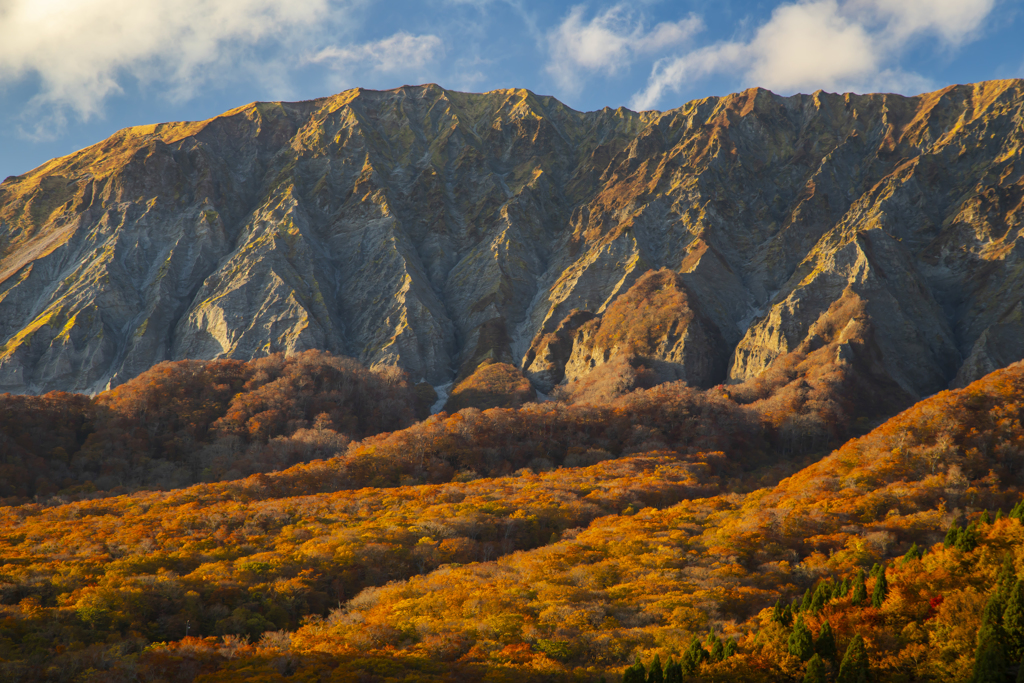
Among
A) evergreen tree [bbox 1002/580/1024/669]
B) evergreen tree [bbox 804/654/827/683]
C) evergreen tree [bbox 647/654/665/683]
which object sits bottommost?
evergreen tree [bbox 804/654/827/683]

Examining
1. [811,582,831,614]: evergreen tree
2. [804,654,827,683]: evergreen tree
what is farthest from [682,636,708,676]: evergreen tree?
[811,582,831,614]: evergreen tree

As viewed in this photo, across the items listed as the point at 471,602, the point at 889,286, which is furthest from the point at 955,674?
the point at 889,286

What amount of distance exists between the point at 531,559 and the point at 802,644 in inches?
776

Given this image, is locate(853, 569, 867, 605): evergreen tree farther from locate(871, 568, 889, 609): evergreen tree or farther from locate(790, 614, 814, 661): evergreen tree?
locate(790, 614, 814, 661): evergreen tree

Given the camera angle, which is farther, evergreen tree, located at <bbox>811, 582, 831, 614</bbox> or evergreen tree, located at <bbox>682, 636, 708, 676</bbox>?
evergreen tree, located at <bbox>811, 582, 831, 614</bbox>

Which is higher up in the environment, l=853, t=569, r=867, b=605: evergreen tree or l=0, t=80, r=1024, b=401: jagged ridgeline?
l=0, t=80, r=1024, b=401: jagged ridgeline

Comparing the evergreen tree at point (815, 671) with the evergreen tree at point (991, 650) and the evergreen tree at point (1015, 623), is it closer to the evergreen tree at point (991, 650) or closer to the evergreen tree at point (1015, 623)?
the evergreen tree at point (991, 650)

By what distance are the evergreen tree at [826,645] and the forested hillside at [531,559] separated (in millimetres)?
70

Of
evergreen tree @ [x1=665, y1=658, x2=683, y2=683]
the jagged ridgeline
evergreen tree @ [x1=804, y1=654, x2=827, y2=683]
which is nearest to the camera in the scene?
evergreen tree @ [x1=804, y1=654, x2=827, y2=683]

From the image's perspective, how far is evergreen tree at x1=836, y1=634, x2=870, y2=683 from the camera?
22.8 m

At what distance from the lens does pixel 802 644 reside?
81.3 ft

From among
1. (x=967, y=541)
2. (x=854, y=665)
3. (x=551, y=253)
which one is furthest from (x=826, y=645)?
(x=551, y=253)

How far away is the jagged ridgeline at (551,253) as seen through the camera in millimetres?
128750

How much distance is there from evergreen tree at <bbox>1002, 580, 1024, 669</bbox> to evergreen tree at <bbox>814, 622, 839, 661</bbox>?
5.48 meters
